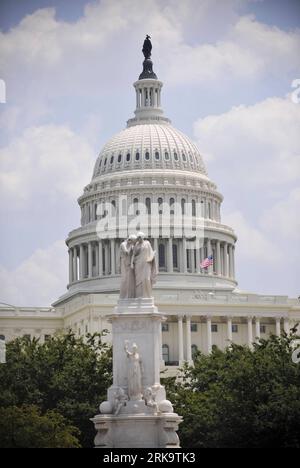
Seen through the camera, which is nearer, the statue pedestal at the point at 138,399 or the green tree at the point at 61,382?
the statue pedestal at the point at 138,399

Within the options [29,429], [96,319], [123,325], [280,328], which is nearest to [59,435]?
[29,429]

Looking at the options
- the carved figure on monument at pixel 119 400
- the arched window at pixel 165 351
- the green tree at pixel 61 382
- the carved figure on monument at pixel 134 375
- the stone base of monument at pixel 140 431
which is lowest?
the stone base of monument at pixel 140 431

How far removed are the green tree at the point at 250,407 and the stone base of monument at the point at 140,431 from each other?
57.8 ft

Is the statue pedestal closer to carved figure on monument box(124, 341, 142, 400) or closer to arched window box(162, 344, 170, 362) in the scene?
carved figure on monument box(124, 341, 142, 400)

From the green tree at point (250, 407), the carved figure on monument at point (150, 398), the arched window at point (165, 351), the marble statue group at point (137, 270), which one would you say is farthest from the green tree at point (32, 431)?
the arched window at point (165, 351)

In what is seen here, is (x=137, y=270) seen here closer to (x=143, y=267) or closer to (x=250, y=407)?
(x=143, y=267)

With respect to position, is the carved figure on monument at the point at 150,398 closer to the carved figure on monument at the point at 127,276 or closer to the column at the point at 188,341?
the carved figure on monument at the point at 127,276

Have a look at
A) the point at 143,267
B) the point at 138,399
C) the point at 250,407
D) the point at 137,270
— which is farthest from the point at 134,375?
the point at 250,407

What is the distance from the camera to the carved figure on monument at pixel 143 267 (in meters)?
68.8

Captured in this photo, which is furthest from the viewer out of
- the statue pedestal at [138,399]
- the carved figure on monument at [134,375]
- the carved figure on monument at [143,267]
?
the carved figure on monument at [143,267]

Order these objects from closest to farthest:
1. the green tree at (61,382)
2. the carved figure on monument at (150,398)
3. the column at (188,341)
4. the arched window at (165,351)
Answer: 1. the carved figure on monument at (150,398)
2. the green tree at (61,382)
3. the column at (188,341)
4. the arched window at (165,351)

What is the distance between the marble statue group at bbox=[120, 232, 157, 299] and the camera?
226ft

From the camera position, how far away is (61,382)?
105 m

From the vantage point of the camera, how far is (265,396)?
93188 mm
